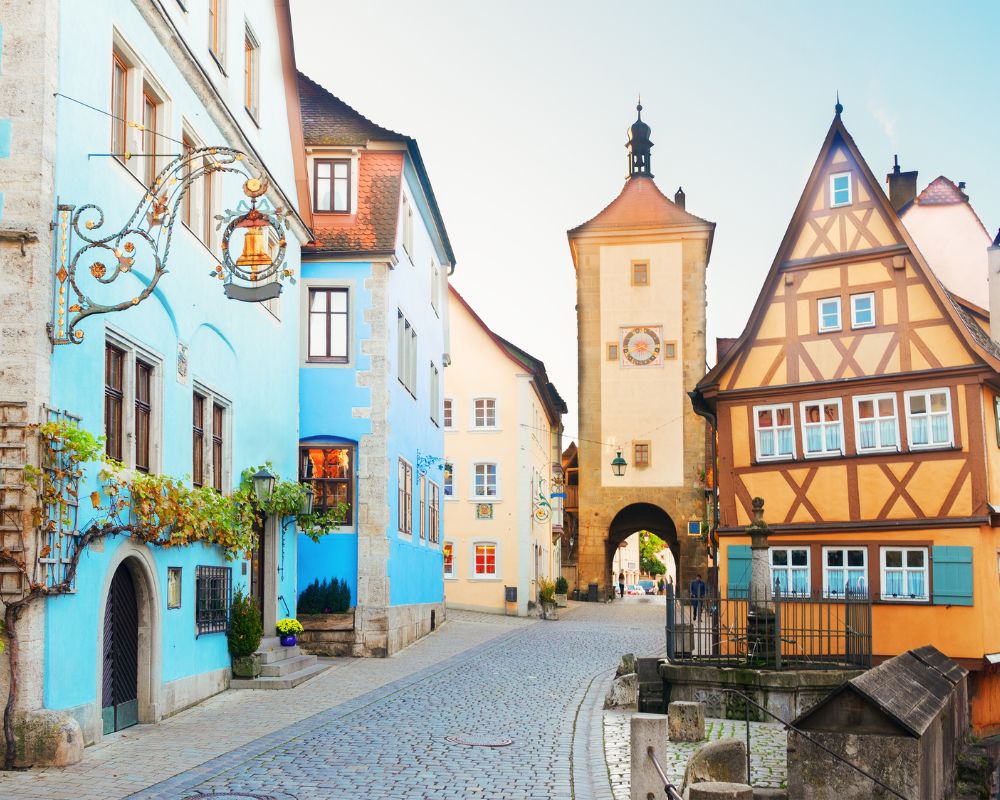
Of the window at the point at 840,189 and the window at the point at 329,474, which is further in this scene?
the window at the point at 840,189

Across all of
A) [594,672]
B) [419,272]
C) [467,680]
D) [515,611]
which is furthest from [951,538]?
[515,611]

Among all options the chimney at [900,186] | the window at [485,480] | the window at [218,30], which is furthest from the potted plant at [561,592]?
the window at [218,30]

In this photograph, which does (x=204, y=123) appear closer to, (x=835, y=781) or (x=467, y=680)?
(x=467, y=680)

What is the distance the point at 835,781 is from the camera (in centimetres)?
935

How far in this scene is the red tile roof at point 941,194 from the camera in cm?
3469

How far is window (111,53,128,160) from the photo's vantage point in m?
14.1

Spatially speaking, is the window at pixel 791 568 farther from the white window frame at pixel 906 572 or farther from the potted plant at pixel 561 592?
the potted plant at pixel 561 592

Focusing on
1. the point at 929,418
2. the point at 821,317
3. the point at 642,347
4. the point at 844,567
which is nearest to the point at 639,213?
the point at 642,347

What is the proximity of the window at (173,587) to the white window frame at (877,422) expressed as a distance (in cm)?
1482

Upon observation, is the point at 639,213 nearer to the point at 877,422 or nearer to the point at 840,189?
the point at 840,189

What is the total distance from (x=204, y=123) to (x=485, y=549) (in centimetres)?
3084

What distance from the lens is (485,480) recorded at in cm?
4684

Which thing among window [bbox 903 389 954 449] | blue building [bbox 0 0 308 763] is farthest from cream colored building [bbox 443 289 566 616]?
blue building [bbox 0 0 308 763]

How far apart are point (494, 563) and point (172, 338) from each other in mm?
31565
